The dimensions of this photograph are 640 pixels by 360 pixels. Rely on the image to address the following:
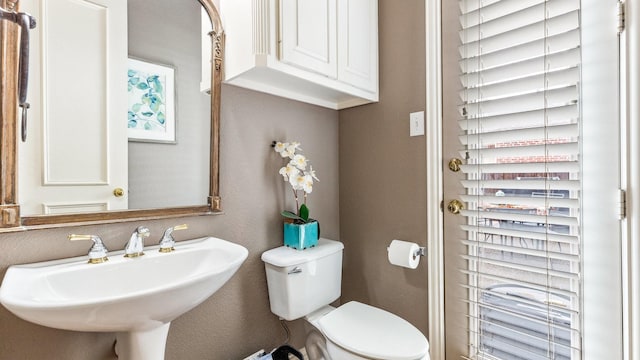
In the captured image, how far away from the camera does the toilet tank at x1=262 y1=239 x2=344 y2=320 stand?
1330mm

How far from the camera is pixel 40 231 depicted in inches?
37.0

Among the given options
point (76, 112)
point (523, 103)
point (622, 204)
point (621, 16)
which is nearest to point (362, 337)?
point (622, 204)

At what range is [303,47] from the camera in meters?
1.26

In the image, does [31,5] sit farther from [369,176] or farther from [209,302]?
[369,176]

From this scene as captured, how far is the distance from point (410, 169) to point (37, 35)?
5.07 feet

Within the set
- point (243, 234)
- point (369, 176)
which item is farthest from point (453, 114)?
point (243, 234)

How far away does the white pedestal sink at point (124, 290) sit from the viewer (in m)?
0.69

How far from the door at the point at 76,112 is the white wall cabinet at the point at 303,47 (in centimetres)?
36

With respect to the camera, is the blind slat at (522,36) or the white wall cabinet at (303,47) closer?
the blind slat at (522,36)

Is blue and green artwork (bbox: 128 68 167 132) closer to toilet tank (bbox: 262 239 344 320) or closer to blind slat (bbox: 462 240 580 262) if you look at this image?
toilet tank (bbox: 262 239 344 320)

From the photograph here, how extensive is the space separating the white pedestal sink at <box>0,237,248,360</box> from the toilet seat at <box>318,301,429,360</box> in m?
0.52

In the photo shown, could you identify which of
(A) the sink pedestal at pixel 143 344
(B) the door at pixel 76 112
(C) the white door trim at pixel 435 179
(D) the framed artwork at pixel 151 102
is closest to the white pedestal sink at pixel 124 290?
(A) the sink pedestal at pixel 143 344

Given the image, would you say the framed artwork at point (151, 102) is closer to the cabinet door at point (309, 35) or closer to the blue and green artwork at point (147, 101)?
the blue and green artwork at point (147, 101)

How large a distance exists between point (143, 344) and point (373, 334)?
82 cm
